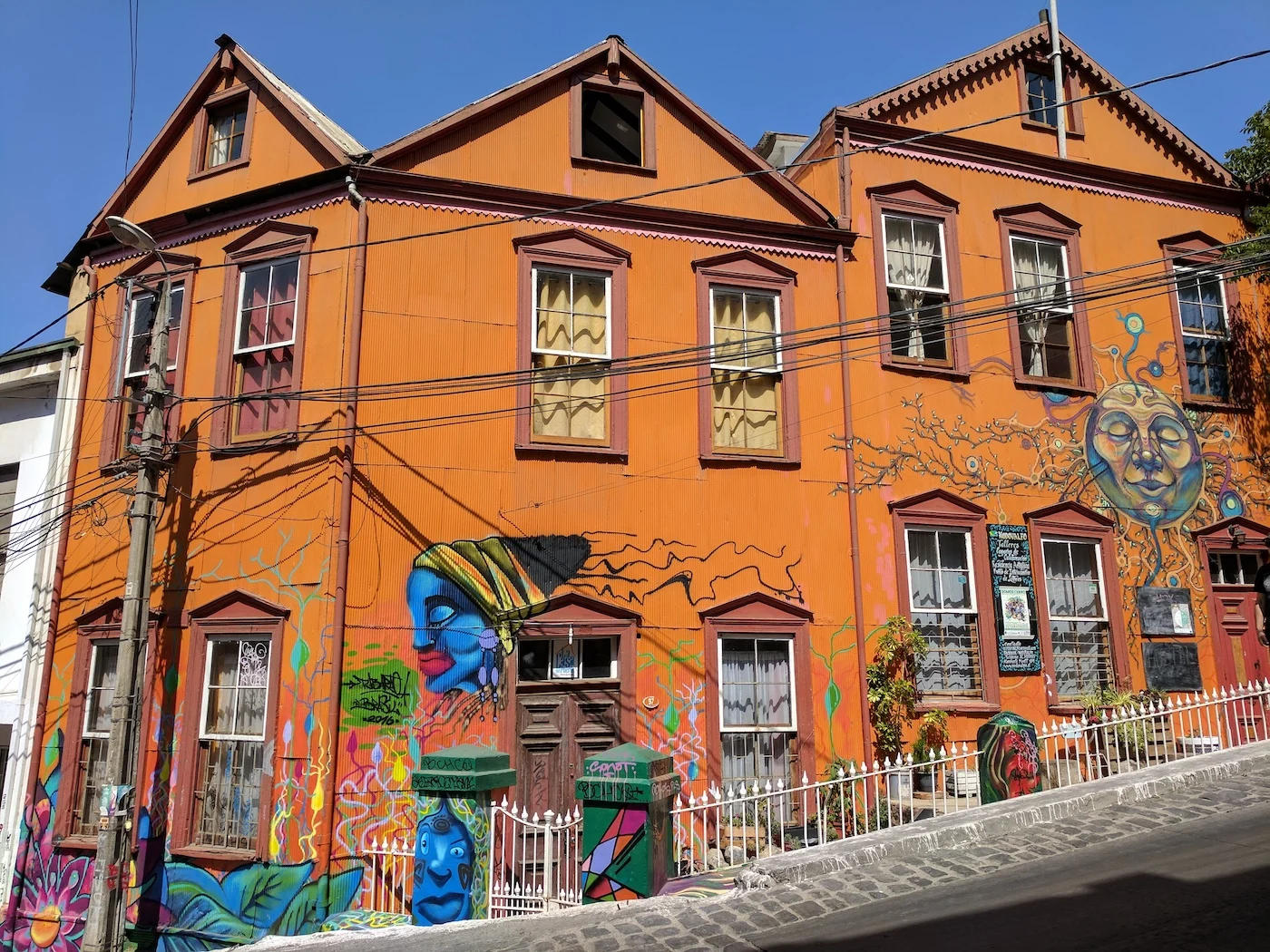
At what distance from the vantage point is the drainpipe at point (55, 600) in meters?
11.8

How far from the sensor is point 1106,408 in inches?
578

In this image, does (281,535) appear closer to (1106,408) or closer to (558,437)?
(558,437)

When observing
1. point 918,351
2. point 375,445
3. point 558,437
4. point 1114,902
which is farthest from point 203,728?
point 918,351

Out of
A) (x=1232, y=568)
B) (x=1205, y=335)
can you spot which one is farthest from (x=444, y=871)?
(x=1205, y=335)

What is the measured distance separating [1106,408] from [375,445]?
10.5 metres

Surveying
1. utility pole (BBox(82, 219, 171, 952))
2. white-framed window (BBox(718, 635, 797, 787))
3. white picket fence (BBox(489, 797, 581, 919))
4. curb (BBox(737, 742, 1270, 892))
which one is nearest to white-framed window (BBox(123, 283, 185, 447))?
utility pole (BBox(82, 219, 171, 952))

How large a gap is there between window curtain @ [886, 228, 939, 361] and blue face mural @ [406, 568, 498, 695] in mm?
7209

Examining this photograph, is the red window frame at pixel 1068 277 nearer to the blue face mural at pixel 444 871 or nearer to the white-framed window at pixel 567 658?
the white-framed window at pixel 567 658

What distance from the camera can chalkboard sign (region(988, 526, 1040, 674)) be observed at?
13.2m

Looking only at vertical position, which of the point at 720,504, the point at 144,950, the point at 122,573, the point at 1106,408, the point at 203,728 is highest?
the point at 1106,408

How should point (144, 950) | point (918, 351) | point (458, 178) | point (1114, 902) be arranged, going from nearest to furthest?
point (1114, 902) → point (144, 950) → point (458, 178) → point (918, 351)

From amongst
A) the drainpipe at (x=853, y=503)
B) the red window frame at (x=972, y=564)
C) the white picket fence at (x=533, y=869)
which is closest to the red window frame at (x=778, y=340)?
the drainpipe at (x=853, y=503)

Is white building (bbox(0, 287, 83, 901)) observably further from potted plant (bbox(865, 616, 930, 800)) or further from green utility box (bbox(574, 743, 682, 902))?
potted plant (bbox(865, 616, 930, 800))

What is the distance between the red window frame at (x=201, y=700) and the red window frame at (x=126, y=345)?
7.85 ft
